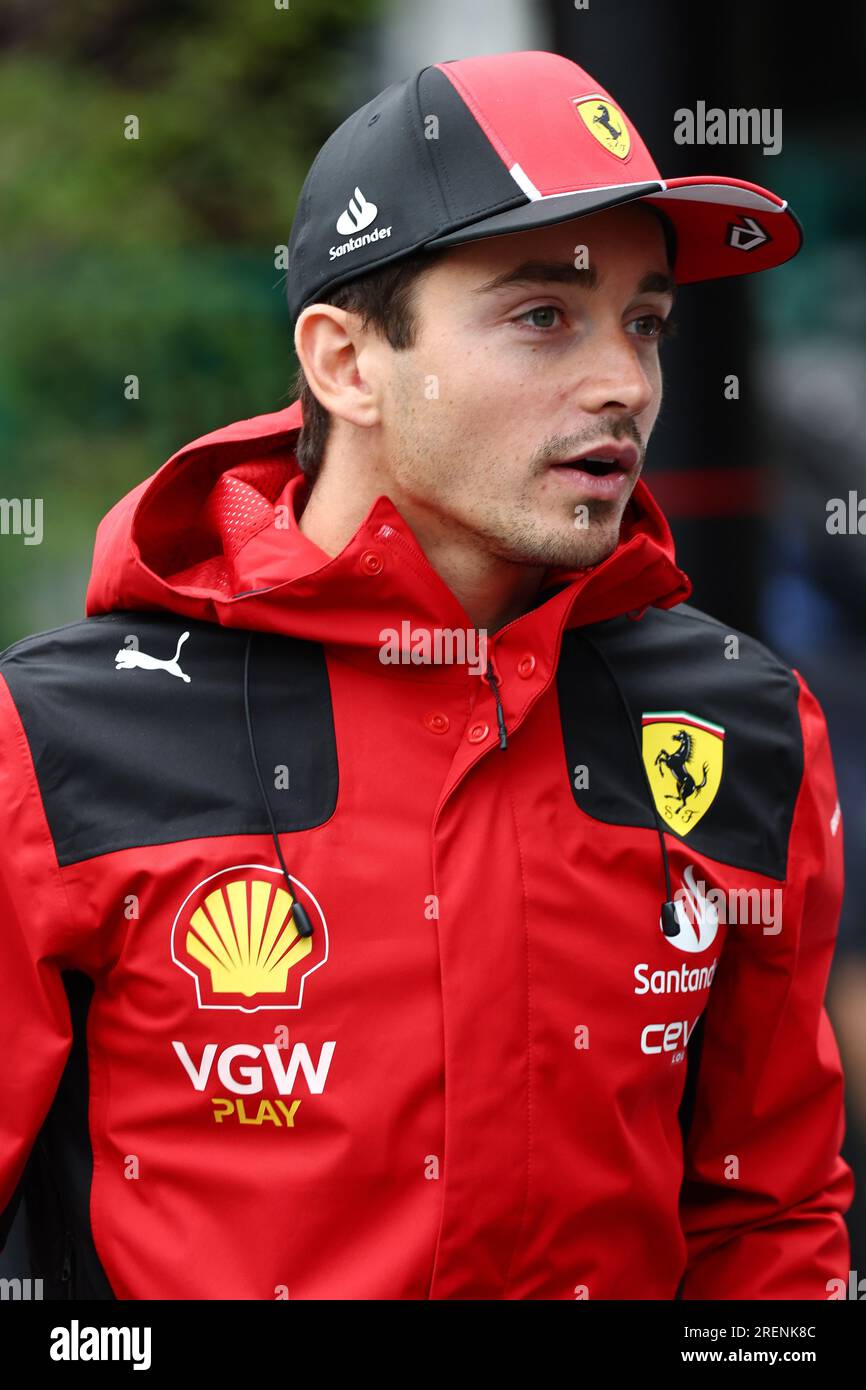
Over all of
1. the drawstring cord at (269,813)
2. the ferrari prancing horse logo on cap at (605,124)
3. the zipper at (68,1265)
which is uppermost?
the ferrari prancing horse logo on cap at (605,124)

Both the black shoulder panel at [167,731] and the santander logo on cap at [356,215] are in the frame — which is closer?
the black shoulder panel at [167,731]

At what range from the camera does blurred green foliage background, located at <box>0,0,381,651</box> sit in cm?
688

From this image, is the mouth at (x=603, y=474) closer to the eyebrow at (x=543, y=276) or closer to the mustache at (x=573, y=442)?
the mustache at (x=573, y=442)

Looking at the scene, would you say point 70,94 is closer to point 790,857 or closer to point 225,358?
point 225,358

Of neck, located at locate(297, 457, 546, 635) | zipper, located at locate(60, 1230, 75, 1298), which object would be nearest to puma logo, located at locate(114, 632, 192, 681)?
neck, located at locate(297, 457, 546, 635)

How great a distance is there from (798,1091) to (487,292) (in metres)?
1.24

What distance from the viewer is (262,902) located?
86.8 inches

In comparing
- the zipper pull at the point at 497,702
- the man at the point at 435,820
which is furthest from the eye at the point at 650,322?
the zipper pull at the point at 497,702

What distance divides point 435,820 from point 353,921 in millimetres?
164

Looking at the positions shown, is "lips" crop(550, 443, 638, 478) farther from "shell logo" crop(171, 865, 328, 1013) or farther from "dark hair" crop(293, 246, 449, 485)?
"shell logo" crop(171, 865, 328, 1013)

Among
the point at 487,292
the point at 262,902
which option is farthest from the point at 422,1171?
the point at 487,292

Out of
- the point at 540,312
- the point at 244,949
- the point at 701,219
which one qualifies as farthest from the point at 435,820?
the point at 701,219

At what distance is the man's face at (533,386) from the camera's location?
7.59 ft

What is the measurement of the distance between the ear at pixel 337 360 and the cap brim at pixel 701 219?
0.75 feet
